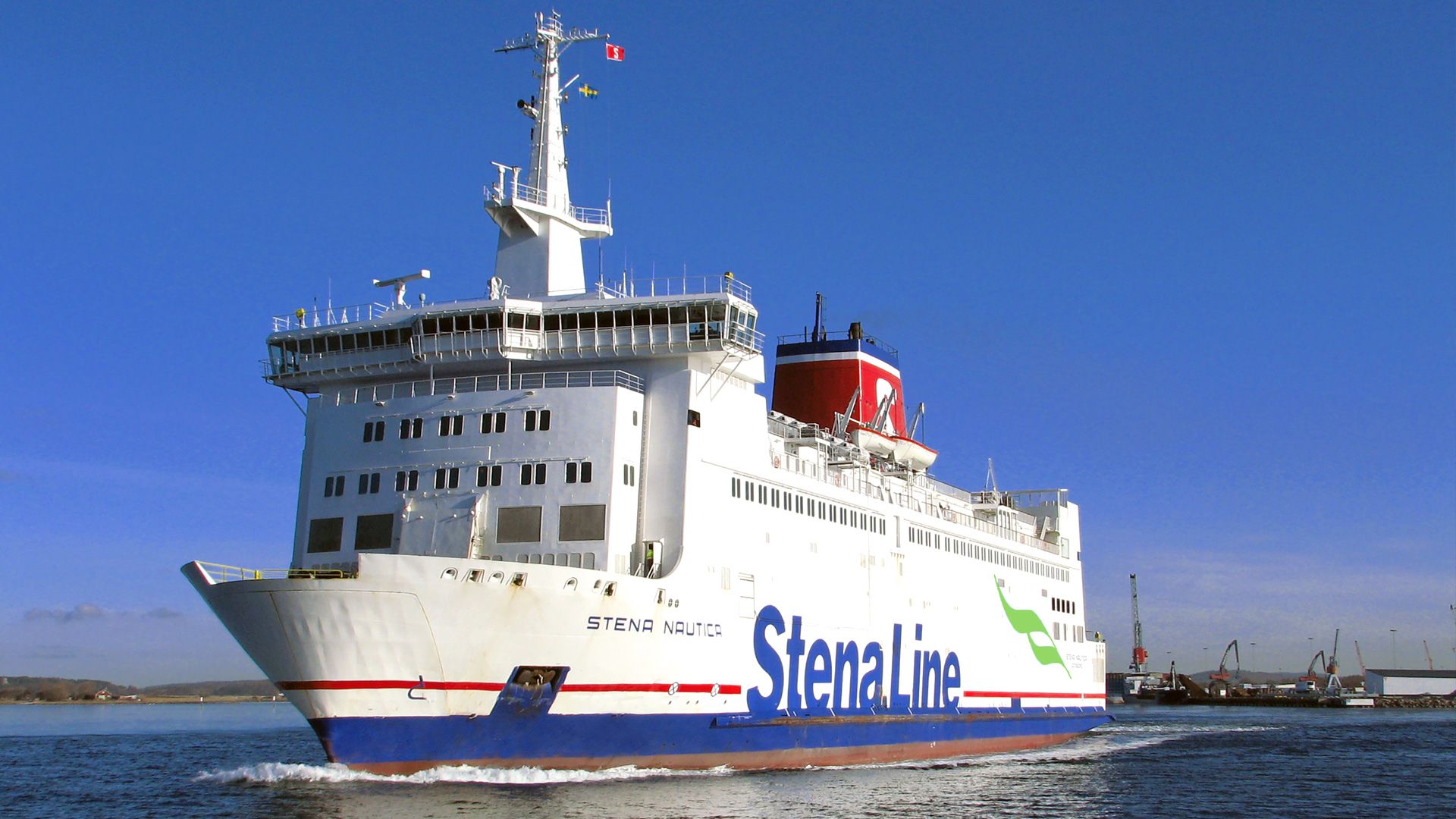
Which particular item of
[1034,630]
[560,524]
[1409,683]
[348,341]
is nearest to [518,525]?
[560,524]

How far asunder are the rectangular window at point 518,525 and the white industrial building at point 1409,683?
313ft

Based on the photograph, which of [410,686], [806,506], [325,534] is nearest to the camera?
[410,686]

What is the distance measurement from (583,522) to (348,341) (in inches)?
260

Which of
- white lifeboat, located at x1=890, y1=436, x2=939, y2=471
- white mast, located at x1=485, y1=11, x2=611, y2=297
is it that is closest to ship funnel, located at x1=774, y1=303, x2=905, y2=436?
white lifeboat, located at x1=890, y1=436, x2=939, y2=471

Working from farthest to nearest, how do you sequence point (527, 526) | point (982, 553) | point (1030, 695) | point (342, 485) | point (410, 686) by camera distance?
1. point (1030, 695)
2. point (982, 553)
3. point (342, 485)
4. point (527, 526)
5. point (410, 686)

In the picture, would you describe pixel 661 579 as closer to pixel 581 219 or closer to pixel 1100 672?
pixel 581 219

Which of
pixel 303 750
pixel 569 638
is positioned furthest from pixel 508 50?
pixel 303 750

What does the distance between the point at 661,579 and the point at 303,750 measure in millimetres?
16926

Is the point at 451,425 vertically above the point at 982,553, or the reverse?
the point at 451,425

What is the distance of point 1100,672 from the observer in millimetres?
42438

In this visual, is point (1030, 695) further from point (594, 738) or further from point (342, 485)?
point (342, 485)

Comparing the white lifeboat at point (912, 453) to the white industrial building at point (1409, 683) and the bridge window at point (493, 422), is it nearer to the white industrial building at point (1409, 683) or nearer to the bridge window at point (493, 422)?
the bridge window at point (493, 422)

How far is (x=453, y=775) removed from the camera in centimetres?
1952

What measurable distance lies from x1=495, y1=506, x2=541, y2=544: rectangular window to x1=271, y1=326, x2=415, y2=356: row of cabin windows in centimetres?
426
